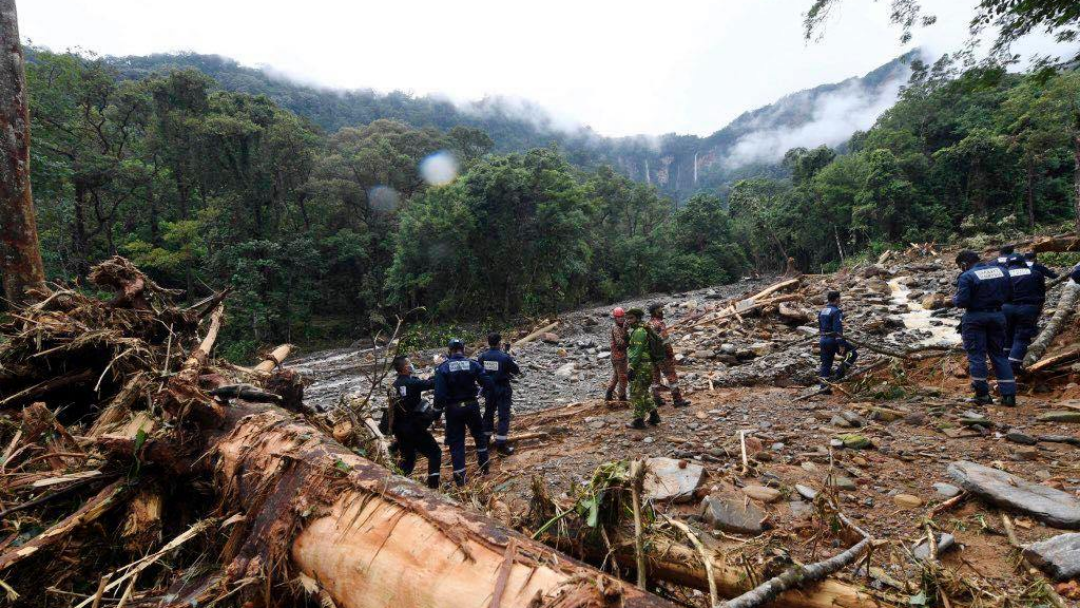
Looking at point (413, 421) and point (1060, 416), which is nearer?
point (1060, 416)

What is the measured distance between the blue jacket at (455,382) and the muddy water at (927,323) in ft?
24.4

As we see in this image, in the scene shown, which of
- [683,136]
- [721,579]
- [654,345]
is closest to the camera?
[721,579]

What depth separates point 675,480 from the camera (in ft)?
12.0

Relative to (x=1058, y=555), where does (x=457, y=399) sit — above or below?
above

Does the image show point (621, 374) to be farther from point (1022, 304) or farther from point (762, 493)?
point (1022, 304)

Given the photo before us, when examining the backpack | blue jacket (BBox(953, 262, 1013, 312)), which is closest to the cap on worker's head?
blue jacket (BBox(953, 262, 1013, 312))

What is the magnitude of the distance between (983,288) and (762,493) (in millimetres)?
3513

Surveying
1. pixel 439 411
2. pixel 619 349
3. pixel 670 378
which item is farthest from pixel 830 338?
pixel 439 411

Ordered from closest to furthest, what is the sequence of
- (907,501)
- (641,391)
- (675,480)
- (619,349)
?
1. (907,501)
2. (675,480)
3. (641,391)
4. (619,349)

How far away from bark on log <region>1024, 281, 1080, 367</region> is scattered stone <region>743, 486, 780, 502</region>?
15.0 ft

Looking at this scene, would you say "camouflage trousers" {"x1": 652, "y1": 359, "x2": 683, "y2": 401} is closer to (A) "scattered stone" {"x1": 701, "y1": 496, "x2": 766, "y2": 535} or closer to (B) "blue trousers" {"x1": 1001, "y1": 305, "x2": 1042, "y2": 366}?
(A) "scattered stone" {"x1": 701, "y1": 496, "x2": 766, "y2": 535}

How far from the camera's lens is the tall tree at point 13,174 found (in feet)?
14.1

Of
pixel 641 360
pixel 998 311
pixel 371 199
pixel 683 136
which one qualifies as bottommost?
pixel 641 360

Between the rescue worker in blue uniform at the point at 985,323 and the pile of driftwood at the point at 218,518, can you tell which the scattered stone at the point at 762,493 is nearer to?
the pile of driftwood at the point at 218,518
